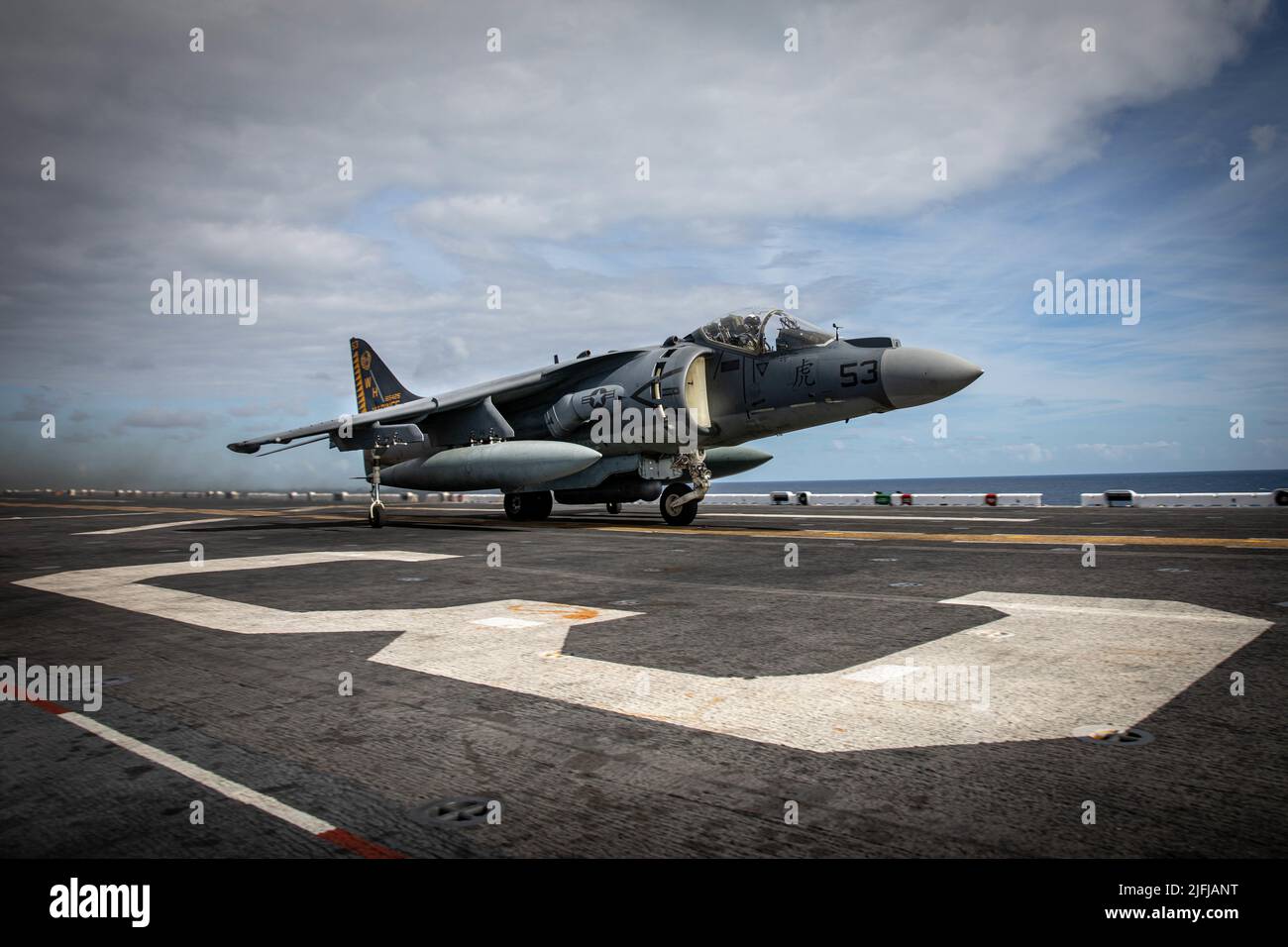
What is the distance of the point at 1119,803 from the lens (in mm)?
2979

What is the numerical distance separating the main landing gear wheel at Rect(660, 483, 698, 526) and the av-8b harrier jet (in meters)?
0.04

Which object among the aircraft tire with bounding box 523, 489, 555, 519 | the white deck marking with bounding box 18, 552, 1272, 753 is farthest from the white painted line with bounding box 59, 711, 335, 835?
the aircraft tire with bounding box 523, 489, 555, 519

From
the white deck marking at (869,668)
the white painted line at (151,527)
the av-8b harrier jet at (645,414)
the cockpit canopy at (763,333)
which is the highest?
the cockpit canopy at (763,333)

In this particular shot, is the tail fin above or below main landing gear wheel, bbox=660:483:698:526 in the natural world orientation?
above

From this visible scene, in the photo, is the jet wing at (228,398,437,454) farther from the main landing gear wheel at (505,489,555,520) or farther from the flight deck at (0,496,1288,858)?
the flight deck at (0,496,1288,858)

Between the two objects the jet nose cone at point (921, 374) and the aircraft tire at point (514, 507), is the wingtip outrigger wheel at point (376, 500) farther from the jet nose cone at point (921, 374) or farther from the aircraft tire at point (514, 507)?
the jet nose cone at point (921, 374)

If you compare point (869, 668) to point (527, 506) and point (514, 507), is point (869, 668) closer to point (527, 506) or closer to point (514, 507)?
point (527, 506)

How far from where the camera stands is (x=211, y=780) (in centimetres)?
344

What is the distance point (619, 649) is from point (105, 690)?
11.3 ft

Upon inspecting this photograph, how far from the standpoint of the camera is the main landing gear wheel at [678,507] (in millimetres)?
19344

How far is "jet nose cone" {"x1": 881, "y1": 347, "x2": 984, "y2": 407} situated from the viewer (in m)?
15.0

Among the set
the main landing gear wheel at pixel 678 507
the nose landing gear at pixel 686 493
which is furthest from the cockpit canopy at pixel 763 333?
the main landing gear wheel at pixel 678 507

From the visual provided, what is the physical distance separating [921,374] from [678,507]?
676cm

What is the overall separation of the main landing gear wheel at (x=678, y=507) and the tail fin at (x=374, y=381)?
13100 mm
